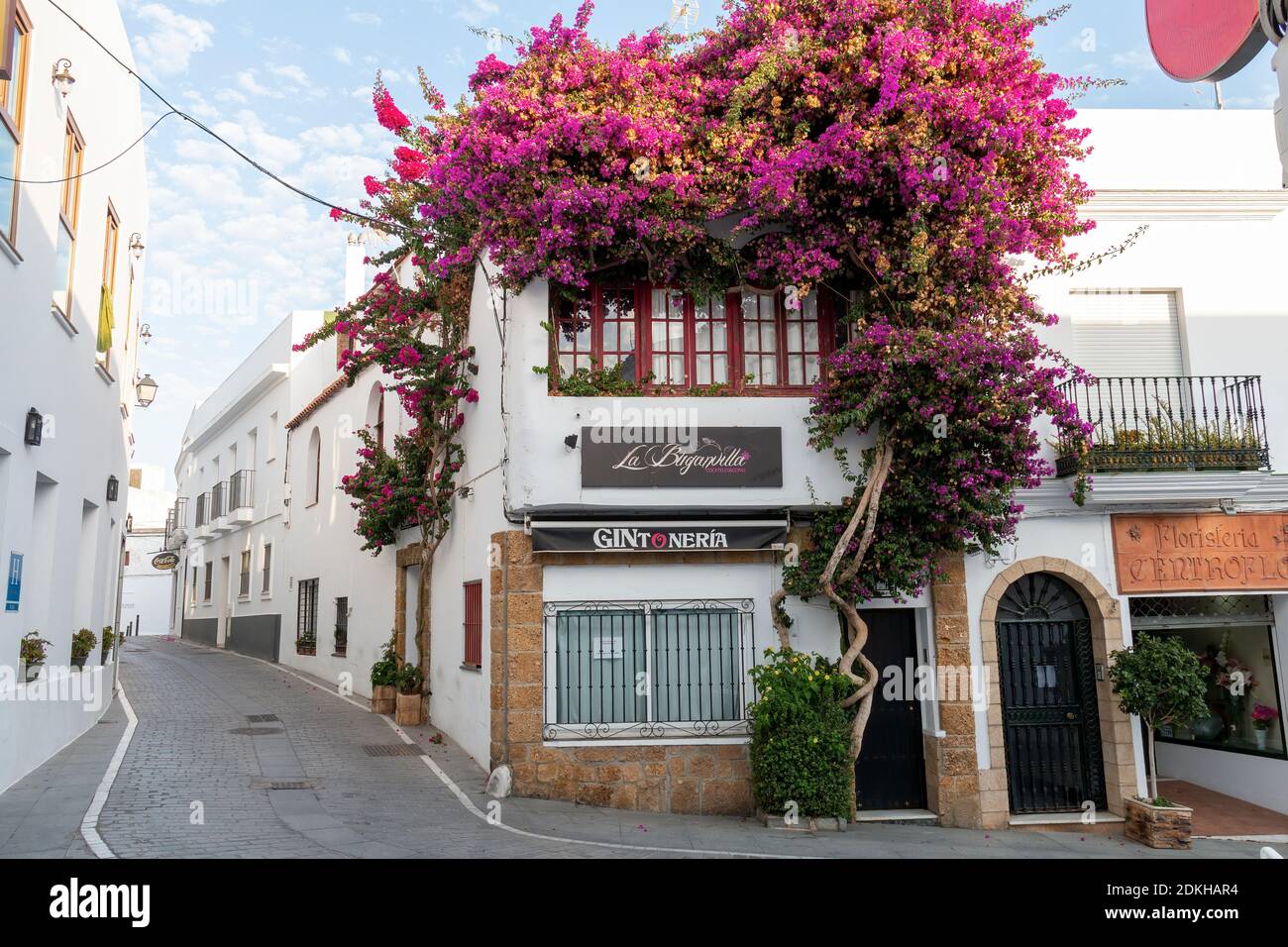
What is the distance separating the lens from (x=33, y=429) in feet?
30.6

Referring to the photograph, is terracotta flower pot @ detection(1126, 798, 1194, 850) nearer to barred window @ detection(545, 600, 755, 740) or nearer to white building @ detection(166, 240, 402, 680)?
barred window @ detection(545, 600, 755, 740)

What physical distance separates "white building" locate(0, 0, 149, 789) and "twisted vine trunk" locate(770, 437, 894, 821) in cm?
763

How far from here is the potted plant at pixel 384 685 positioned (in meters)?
14.7

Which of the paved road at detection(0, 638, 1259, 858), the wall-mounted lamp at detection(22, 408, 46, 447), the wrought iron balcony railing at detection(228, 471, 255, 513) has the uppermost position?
the wrought iron balcony railing at detection(228, 471, 255, 513)

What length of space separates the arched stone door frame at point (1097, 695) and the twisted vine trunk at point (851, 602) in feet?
4.74

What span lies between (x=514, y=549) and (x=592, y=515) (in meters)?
0.93

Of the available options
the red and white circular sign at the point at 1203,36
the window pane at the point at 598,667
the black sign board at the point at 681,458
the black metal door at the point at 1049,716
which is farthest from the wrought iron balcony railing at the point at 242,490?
the red and white circular sign at the point at 1203,36

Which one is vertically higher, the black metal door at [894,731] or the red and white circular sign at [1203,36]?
the red and white circular sign at [1203,36]

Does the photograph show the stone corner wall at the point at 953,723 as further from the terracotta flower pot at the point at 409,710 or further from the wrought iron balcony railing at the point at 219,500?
the wrought iron balcony railing at the point at 219,500

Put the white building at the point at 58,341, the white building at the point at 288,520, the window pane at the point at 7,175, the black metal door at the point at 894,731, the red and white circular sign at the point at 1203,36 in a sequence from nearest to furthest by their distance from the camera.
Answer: the red and white circular sign at the point at 1203,36
the window pane at the point at 7,175
the white building at the point at 58,341
the black metal door at the point at 894,731
the white building at the point at 288,520

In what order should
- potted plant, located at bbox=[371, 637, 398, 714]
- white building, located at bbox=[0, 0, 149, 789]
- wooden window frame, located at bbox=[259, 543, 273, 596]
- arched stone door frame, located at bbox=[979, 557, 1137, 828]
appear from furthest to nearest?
wooden window frame, located at bbox=[259, 543, 273, 596] < potted plant, located at bbox=[371, 637, 398, 714] < arched stone door frame, located at bbox=[979, 557, 1137, 828] < white building, located at bbox=[0, 0, 149, 789]

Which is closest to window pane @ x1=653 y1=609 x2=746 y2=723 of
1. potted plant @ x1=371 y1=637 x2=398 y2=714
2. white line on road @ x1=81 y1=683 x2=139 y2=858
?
white line on road @ x1=81 y1=683 x2=139 y2=858

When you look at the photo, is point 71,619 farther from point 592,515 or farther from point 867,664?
point 867,664

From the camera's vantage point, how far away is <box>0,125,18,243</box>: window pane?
27.6ft
